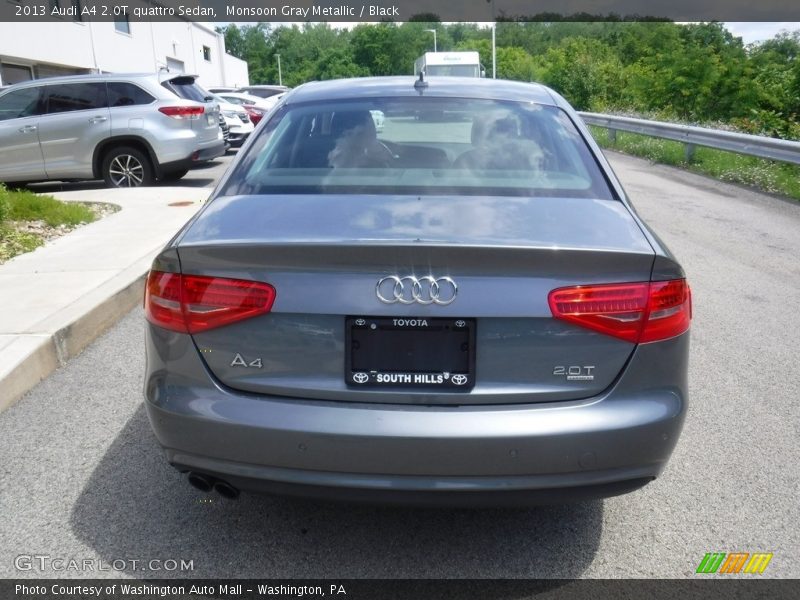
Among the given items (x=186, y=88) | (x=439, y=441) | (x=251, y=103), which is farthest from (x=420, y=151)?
(x=251, y=103)

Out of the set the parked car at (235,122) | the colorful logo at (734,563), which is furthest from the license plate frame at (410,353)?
the parked car at (235,122)

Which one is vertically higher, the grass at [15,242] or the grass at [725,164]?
the grass at [15,242]

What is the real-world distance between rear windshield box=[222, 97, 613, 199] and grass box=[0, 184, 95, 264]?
4956 millimetres

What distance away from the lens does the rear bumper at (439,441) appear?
2455 millimetres

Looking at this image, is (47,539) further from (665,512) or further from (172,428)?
(665,512)

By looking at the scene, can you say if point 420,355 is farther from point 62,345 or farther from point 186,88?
point 186,88

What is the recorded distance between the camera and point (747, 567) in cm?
283

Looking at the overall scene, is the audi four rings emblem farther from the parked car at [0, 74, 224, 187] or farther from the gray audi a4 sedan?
the parked car at [0, 74, 224, 187]

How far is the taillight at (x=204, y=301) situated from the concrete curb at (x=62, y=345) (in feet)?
6.80

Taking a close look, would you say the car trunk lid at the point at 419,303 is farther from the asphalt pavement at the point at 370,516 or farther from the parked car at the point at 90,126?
the parked car at the point at 90,126

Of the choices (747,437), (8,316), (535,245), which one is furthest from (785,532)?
(8,316)

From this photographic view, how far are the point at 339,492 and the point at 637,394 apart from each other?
1044mm

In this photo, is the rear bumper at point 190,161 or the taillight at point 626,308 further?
the rear bumper at point 190,161

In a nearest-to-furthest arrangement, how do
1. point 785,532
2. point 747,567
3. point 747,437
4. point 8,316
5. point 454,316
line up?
point 454,316, point 747,567, point 785,532, point 747,437, point 8,316
